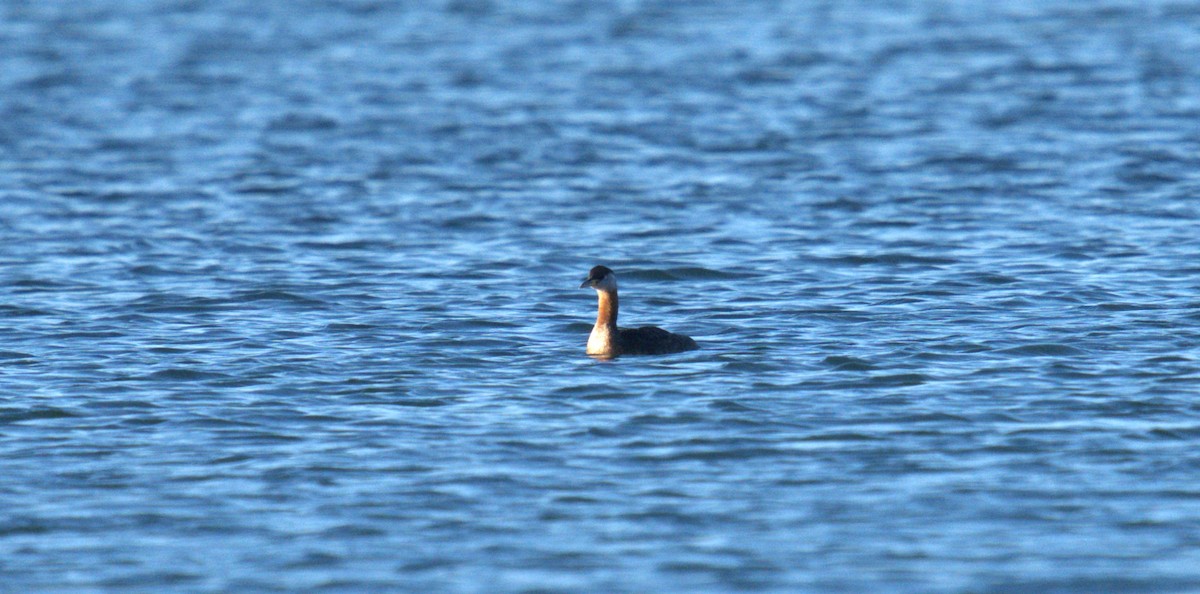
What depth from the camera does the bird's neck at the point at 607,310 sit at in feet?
52.9

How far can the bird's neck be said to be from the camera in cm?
1611

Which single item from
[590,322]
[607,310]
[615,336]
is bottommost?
[590,322]

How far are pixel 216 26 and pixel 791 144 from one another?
2262 cm

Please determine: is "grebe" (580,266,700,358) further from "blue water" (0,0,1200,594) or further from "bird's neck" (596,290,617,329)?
"blue water" (0,0,1200,594)

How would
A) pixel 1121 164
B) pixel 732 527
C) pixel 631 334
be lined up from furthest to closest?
1. pixel 1121 164
2. pixel 631 334
3. pixel 732 527

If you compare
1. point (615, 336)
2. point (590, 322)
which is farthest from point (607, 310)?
point (590, 322)

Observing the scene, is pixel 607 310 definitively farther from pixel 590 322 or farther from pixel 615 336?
pixel 590 322

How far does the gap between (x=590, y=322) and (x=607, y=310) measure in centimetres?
210

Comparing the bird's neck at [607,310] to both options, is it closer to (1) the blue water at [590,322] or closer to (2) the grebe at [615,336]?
(2) the grebe at [615,336]

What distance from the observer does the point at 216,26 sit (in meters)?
48.2

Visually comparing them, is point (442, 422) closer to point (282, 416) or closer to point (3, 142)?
point (282, 416)

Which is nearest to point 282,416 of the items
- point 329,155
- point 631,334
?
point 631,334

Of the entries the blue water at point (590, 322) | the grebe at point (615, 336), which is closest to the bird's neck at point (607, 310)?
the grebe at point (615, 336)

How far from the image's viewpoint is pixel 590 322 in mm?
18203
